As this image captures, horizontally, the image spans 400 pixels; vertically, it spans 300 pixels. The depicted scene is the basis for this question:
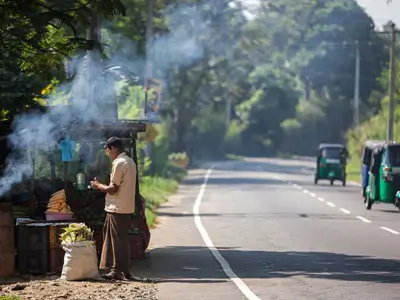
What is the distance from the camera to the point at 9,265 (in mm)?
14398

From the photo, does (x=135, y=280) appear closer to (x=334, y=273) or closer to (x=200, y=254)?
(x=334, y=273)

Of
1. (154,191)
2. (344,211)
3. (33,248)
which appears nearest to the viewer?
(33,248)

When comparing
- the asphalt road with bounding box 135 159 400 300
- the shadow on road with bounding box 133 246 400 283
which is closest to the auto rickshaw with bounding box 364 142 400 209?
the asphalt road with bounding box 135 159 400 300

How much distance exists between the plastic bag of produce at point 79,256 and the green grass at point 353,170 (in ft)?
137

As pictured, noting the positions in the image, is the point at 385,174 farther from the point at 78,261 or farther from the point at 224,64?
the point at 224,64

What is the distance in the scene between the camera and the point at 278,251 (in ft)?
59.6

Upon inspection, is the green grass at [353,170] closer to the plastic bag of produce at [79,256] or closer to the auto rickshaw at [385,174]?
the auto rickshaw at [385,174]

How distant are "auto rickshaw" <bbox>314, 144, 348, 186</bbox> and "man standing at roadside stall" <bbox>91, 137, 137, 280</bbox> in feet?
112

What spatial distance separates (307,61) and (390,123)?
5497 centimetres

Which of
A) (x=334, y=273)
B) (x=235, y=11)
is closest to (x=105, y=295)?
(x=334, y=273)

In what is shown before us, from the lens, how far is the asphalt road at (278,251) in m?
13.3

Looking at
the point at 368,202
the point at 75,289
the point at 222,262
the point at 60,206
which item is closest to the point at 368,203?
the point at 368,202

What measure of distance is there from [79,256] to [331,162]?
3506 cm

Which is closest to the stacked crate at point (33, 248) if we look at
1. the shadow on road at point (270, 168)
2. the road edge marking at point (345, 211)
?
the road edge marking at point (345, 211)
